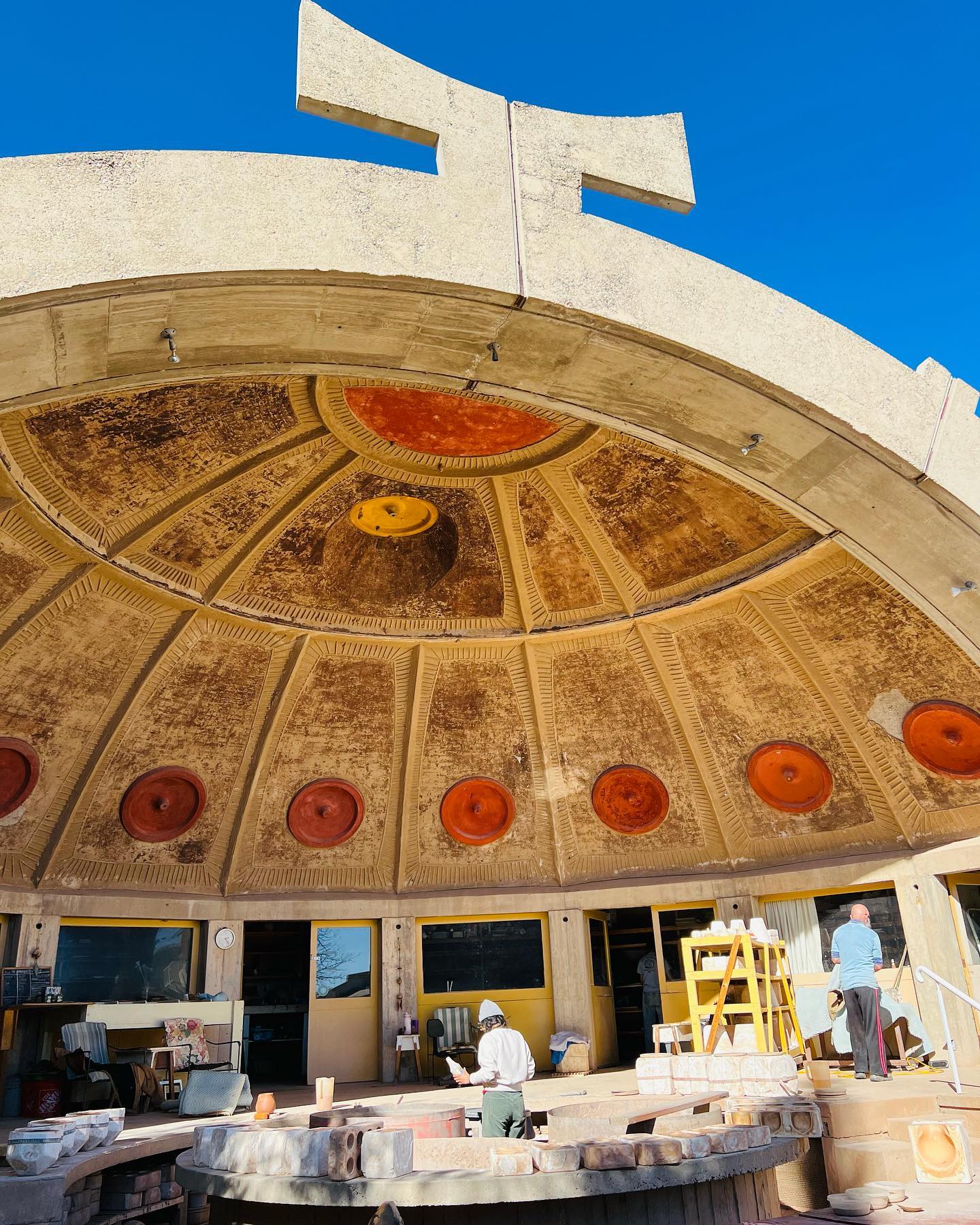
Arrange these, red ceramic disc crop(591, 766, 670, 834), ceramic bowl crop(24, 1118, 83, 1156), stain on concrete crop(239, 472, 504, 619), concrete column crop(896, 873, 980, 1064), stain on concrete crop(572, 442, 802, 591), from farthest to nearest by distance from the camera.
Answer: red ceramic disc crop(591, 766, 670, 834), stain on concrete crop(239, 472, 504, 619), concrete column crop(896, 873, 980, 1064), stain on concrete crop(572, 442, 802, 591), ceramic bowl crop(24, 1118, 83, 1156)

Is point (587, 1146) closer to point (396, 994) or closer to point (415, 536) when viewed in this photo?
point (415, 536)

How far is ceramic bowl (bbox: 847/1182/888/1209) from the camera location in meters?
5.64

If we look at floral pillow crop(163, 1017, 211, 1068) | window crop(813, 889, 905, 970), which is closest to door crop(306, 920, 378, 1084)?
floral pillow crop(163, 1017, 211, 1068)

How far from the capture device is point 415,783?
54.3 feet

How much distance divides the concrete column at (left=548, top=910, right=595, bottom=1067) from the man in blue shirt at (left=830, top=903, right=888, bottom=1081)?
7311 mm

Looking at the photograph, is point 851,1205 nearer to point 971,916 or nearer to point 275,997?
point 971,916

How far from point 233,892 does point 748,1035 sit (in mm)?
8773

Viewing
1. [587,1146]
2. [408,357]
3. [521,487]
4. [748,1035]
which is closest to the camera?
[587,1146]

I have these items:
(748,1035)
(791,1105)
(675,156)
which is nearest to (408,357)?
(675,156)

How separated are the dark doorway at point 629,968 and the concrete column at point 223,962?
6.69 m

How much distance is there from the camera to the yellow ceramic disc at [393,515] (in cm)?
1380

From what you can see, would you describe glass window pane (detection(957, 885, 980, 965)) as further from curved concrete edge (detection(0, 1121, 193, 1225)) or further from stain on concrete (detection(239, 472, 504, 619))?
curved concrete edge (detection(0, 1121, 193, 1225))

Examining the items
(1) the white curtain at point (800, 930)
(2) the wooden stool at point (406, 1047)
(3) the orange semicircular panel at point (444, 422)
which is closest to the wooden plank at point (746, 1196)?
(3) the orange semicircular panel at point (444, 422)

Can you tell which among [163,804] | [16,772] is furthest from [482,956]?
[16,772]
